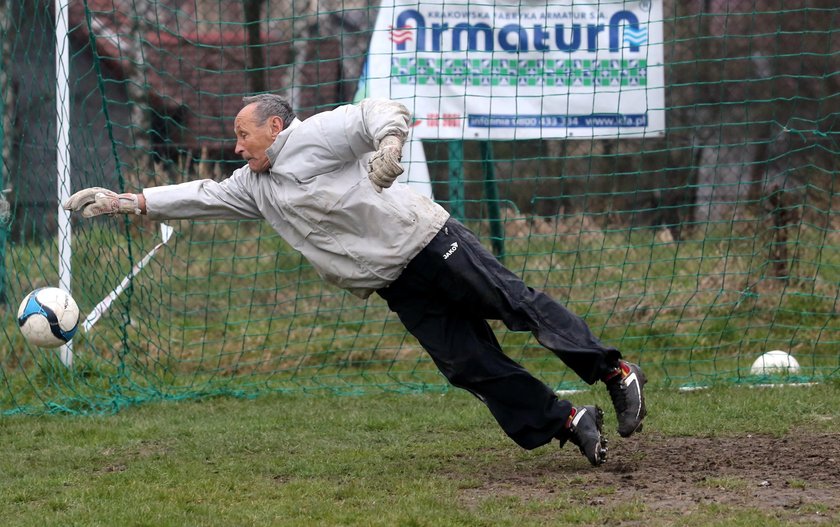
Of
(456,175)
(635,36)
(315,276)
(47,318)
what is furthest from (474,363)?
(315,276)

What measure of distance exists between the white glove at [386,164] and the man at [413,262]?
38cm

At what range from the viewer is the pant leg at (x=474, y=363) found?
4.98m

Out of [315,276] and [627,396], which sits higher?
[627,396]

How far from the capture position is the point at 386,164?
432 cm

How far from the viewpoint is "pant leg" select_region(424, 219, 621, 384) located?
4895 mm

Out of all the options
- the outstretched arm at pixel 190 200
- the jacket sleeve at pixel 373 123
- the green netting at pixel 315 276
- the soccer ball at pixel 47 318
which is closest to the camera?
the jacket sleeve at pixel 373 123

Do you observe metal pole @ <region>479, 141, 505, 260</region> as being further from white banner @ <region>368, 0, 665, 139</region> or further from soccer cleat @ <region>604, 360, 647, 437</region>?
soccer cleat @ <region>604, 360, 647, 437</region>

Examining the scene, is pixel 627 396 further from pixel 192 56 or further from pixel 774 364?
pixel 192 56

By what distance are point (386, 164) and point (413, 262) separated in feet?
2.39

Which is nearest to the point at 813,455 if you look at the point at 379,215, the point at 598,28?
the point at 379,215

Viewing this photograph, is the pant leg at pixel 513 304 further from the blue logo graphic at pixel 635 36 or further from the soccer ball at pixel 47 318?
the blue logo graphic at pixel 635 36

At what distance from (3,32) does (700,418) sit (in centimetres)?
486

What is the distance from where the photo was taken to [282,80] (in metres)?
11.1

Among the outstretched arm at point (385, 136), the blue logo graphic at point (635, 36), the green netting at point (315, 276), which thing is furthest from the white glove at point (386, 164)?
the blue logo graphic at point (635, 36)
